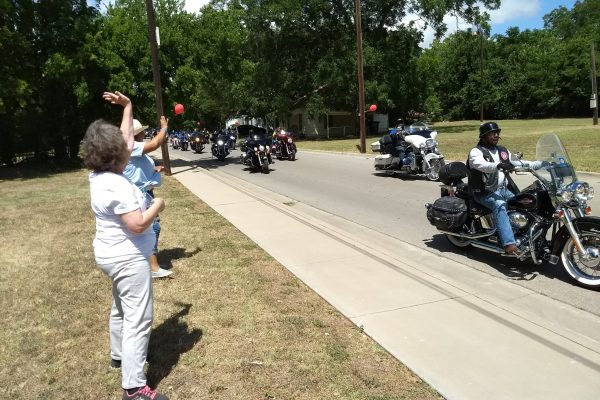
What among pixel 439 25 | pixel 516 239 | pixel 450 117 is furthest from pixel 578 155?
pixel 450 117

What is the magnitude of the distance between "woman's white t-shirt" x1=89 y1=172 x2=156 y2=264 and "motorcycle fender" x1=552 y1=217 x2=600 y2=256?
4.10 metres

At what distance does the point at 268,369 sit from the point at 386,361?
861 millimetres

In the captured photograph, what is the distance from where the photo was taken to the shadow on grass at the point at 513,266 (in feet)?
18.5

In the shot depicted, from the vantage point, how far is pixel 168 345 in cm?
419

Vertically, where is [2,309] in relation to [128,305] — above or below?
below

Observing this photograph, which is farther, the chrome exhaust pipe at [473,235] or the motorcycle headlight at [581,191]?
the chrome exhaust pipe at [473,235]

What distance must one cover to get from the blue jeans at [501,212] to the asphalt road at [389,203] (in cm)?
46

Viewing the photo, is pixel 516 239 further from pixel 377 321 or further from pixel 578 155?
pixel 578 155

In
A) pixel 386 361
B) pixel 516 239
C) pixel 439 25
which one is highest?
pixel 439 25

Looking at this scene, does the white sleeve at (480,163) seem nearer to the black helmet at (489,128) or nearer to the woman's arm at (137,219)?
the black helmet at (489,128)

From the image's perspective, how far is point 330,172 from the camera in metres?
16.9

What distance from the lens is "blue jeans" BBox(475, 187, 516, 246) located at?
558cm

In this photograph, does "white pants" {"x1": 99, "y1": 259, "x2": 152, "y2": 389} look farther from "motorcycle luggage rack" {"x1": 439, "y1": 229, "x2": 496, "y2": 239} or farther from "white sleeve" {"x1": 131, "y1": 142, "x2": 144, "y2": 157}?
"motorcycle luggage rack" {"x1": 439, "y1": 229, "x2": 496, "y2": 239}

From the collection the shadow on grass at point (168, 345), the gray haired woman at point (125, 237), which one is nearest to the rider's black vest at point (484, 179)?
the shadow on grass at point (168, 345)
